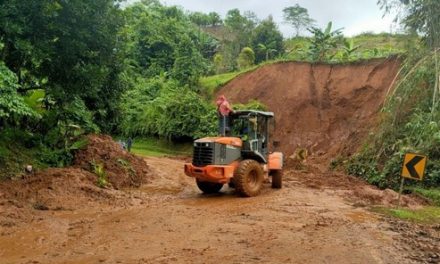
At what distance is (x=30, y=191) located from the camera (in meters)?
10.4

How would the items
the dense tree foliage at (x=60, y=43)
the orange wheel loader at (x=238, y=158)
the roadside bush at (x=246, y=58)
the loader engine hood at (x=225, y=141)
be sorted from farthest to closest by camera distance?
the roadside bush at (x=246, y=58), the loader engine hood at (x=225, y=141), the orange wheel loader at (x=238, y=158), the dense tree foliage at (x=60, y=43)

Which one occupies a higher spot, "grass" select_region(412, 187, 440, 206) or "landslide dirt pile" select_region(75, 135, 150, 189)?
"landslide dirt pile" select_region(75, 135, 150, 189)

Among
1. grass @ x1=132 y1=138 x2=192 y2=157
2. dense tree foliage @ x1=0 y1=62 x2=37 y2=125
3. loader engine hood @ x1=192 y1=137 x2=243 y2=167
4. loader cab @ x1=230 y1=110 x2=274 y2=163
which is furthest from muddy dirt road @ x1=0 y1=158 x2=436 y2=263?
grass @ x1=132 y1=138 x2=192 y2=157

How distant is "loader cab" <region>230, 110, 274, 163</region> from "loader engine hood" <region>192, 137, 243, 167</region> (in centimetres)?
32

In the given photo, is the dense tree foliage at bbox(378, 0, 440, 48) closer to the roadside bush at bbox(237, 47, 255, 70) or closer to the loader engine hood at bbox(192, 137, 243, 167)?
the loader engine hood at bbox(192, 137, 243, 167)

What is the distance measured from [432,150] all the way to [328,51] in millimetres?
13974

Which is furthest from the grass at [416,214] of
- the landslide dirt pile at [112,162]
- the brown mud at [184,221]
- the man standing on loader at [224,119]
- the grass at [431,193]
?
the landslide dirt pile at [112,162]

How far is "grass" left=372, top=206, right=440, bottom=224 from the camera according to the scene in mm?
9844

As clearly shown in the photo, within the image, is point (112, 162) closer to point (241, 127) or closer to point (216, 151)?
point (216, 151)

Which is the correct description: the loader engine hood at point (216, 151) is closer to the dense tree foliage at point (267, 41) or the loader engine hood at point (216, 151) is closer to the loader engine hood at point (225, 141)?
the loader engine hood at point (225, 141)

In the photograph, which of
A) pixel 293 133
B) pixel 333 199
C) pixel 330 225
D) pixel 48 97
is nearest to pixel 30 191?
pixel 48 97

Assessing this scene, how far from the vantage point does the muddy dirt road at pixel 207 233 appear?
6793 millimetres

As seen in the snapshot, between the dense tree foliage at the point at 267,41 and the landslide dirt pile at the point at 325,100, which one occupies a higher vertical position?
the dense tree foliage at the point at 267,41

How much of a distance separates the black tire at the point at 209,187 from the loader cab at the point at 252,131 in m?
1.18
